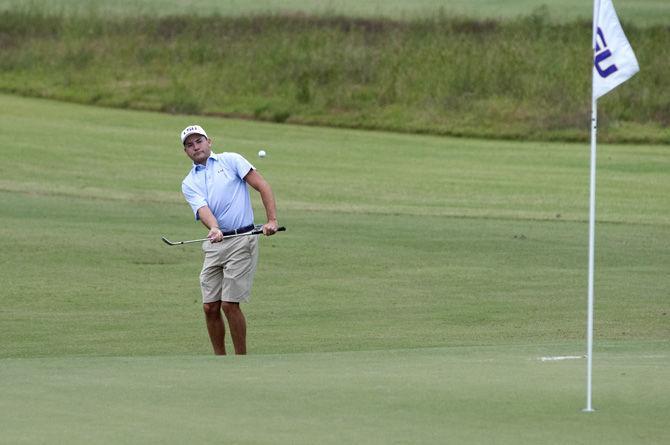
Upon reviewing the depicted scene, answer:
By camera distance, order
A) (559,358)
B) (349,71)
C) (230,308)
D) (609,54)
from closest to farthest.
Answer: (609,54), (559,358), (230,308), (349,71)

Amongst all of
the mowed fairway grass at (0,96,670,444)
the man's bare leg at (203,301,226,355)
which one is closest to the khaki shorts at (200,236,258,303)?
the man's bare leg at (203,301,226,355)

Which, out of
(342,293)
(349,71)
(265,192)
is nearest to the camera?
(265,192)

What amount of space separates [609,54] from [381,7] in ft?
110

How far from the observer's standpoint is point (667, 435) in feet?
22.3

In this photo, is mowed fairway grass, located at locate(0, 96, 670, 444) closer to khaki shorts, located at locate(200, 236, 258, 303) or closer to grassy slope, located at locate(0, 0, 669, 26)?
khaki shorts, located at locate(200, 236, 258, 303)

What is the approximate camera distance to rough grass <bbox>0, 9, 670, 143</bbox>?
34.0 m

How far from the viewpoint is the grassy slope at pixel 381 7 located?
39500 millimetres

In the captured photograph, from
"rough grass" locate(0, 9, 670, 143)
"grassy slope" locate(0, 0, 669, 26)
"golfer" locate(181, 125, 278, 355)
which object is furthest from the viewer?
"grassy slope" locate(0, 0, 669, 26)

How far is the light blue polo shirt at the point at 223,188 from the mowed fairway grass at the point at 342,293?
40.6 inches

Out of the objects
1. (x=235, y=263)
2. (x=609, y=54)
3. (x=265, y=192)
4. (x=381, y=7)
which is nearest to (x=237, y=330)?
(x=235, y=263)

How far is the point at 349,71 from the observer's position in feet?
122

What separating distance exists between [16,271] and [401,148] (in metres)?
15.3

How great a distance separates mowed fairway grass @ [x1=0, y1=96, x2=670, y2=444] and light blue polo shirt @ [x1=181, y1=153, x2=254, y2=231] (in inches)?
40.6

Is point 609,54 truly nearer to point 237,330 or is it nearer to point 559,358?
point 559,358
